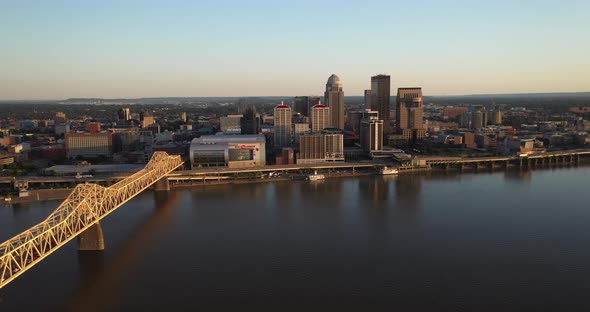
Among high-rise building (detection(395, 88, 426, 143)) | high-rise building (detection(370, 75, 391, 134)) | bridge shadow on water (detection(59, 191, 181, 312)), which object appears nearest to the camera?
bridge shadow on water (detection(59, 191, 181, 312))

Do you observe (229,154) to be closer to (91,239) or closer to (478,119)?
(91,239)

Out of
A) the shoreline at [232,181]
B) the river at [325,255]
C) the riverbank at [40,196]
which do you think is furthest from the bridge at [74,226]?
the shoreline at [232,181]

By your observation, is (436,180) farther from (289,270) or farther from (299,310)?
(299,310)

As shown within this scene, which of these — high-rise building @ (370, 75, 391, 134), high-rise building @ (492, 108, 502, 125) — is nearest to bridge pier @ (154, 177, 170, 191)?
high-rise building @ (370, 75, 391, 134)

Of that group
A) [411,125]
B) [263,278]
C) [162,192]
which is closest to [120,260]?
[263,278]

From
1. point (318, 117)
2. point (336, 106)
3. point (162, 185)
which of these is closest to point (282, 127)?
point (318, 117)

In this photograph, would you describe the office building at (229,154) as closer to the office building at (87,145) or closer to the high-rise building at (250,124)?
the office building at (87,145)

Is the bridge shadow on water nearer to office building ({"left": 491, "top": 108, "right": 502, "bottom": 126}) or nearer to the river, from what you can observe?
the river
